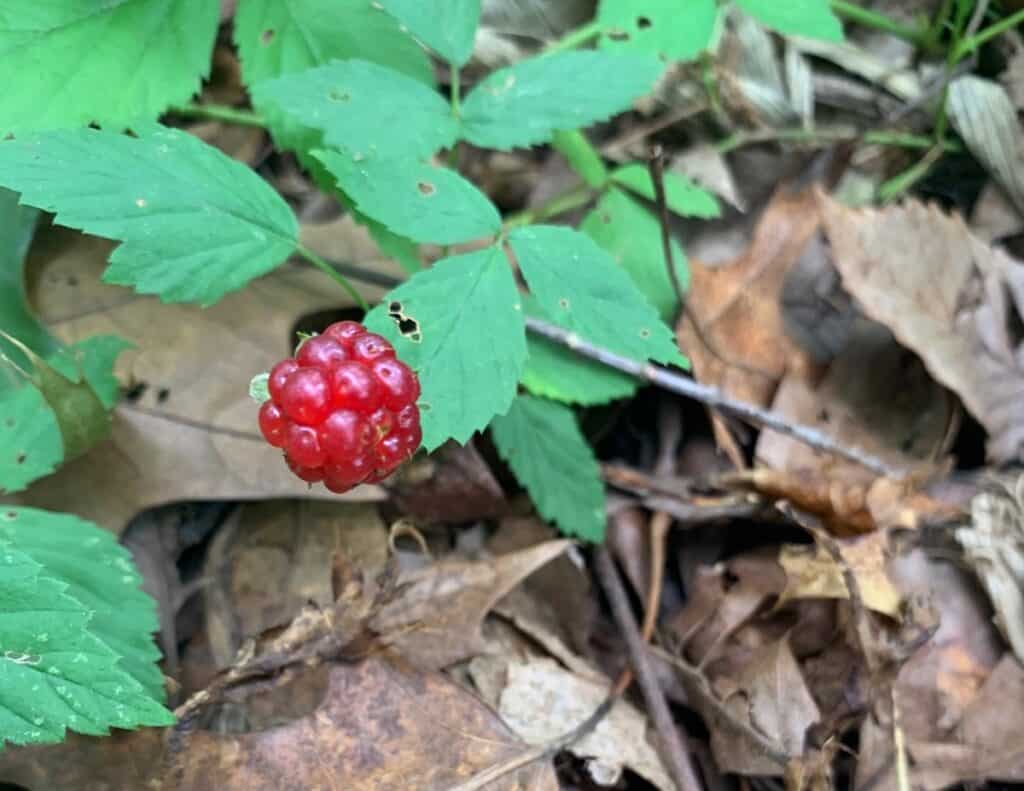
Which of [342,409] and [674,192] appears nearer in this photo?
[342,409]

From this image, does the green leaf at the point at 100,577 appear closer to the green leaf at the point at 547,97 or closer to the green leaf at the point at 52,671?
the green leaf at the point at 52,671

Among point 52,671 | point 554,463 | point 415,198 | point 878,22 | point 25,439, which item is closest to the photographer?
point 52,671

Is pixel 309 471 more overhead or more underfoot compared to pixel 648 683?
more overhead

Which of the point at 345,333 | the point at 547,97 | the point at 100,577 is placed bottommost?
the point at 100,577

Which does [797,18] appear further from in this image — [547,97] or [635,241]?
[547,97]

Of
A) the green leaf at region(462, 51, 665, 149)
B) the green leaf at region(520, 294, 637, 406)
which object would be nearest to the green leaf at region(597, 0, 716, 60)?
the green leaf at region(462, 51, 665, 149)

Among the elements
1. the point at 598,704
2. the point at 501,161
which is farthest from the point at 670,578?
the point at 501,161

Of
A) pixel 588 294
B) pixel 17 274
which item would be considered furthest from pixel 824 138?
pixel 17 274
